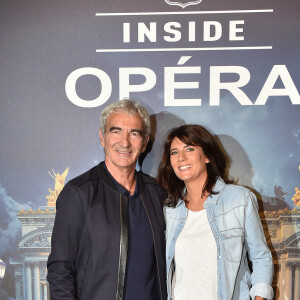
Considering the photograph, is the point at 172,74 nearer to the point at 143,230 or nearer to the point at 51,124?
the point at 51,124

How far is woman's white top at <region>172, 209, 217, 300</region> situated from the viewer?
176 cm

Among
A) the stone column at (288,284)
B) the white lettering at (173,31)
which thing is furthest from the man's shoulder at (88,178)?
the stone column at (288,284)

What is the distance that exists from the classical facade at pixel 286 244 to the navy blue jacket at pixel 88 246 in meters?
0.99

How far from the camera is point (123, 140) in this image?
189cm

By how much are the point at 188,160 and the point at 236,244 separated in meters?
0.52

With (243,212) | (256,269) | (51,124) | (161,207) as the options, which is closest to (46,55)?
(51,124)

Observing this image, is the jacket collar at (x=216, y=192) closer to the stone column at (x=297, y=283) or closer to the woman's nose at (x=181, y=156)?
the woman's nose at (x=181, y=156)

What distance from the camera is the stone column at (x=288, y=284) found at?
2355mm

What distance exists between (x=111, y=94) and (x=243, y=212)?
1.21 metres

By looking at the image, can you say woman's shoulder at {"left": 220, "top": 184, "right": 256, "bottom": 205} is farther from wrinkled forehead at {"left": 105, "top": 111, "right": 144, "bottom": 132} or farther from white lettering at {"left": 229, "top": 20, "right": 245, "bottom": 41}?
white lettering at {"left": 229, "top": 20, "right": 245, "bottom": 41}

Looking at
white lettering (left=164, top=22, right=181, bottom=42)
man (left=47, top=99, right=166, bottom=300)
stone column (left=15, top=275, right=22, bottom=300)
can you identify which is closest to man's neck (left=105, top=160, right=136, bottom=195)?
man (left=47, top=99, right=166, bottom=300)

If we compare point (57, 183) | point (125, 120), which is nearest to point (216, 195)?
point (125, 120)

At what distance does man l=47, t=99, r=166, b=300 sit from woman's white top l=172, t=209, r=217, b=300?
117mm

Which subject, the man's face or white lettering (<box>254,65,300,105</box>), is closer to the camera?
the man's face
